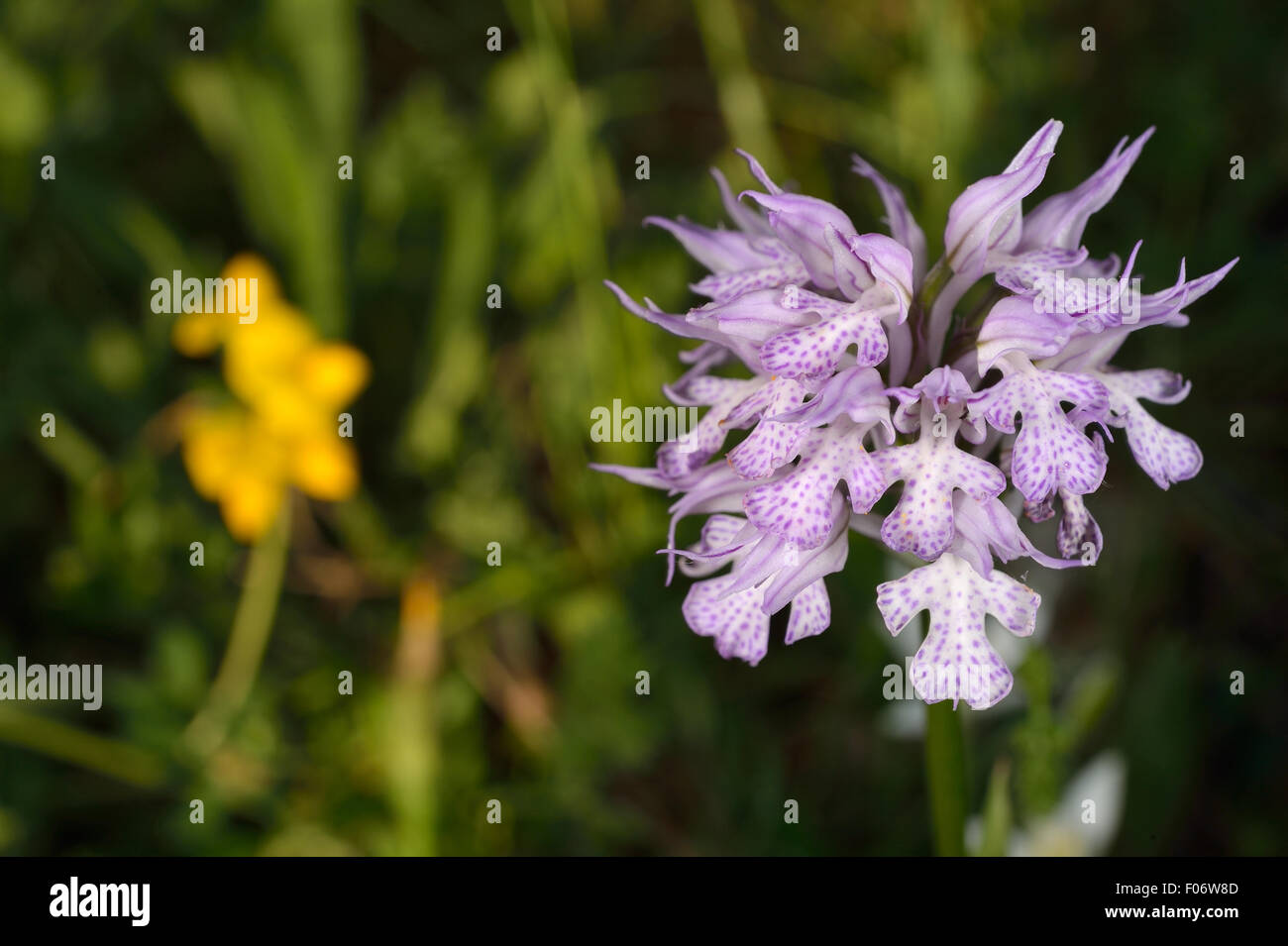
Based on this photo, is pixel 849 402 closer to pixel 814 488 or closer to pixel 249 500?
pixel 814 488

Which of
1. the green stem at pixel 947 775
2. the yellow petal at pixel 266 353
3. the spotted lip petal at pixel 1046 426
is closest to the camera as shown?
the spotted lip petal at pixel 1046 426

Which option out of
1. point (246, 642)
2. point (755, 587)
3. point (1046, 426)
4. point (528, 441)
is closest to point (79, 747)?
point (246, 642)

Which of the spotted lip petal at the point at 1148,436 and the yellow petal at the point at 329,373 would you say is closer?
the spotted lip petal at the point at 1148,436

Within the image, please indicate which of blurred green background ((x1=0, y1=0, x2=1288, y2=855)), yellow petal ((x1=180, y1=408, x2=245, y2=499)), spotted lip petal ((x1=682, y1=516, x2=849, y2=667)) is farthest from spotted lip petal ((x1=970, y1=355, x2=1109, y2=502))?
yellow petal ((x1=180, y1=408, x2=245, y2=499))

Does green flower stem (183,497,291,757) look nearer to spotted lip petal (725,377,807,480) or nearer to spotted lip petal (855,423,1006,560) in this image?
spotted lip petal (725,377,807,480)

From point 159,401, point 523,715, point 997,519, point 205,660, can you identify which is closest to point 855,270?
point 997,519

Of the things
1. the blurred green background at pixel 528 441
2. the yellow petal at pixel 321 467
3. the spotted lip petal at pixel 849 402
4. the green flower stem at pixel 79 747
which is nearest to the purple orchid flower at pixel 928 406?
the spotted lip petal at pixel 849 402

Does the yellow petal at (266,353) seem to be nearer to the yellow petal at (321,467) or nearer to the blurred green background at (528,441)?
the yellow petal at (321,467)
